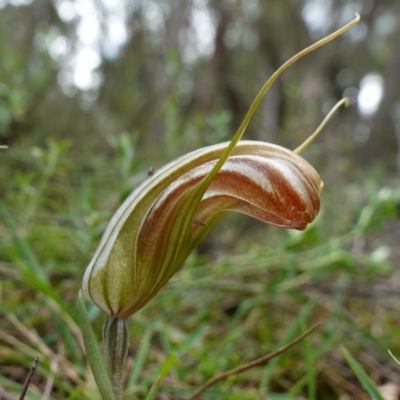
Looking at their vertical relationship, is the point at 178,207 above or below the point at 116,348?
above

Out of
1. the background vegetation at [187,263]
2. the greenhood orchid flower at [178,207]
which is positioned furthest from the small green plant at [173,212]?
the background vegetation at [187,263]

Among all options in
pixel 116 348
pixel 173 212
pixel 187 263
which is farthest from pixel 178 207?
pixel 187 263

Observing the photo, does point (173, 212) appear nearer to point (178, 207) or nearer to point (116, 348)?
point (178, 207)

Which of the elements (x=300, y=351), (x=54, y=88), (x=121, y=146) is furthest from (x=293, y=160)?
(x=54, y=88)

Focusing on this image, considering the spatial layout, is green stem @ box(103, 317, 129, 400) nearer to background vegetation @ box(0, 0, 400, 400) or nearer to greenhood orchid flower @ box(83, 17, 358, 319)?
greenhood orchid flower @ box(83, 17, 358, 319)

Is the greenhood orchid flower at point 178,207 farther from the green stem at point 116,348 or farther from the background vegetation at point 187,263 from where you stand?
the background vegetation at point 187,263

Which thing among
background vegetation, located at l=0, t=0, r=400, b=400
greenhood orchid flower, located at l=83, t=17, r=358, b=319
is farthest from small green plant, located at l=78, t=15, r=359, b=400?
background vegetation, located at l=0, t=0, r=400, b=400
